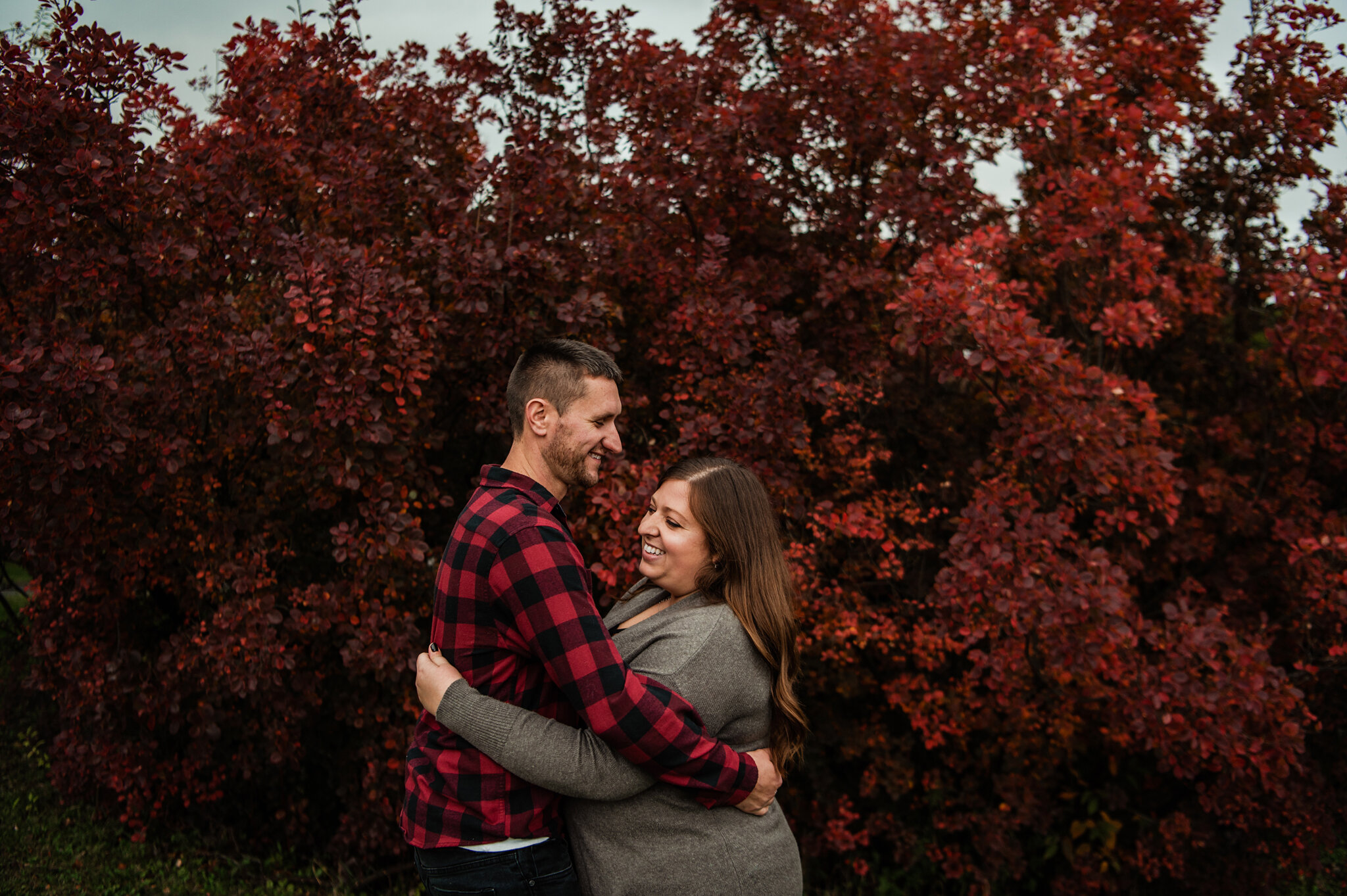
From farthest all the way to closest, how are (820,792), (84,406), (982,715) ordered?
1. (820,792)
2. (982,715)
3. (84,406)

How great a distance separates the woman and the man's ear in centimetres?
40

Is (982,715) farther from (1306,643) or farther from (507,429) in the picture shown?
(507,429)

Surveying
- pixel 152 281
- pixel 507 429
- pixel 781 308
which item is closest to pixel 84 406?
pixel 152 281

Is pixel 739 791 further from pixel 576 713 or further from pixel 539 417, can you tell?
pixel 539 417

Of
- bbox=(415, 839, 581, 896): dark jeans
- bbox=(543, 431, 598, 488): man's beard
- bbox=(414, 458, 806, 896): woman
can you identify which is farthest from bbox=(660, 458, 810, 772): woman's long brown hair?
bbox=(415, 839, 581, 896): dark jeans

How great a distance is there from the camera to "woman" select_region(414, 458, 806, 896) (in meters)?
2.05

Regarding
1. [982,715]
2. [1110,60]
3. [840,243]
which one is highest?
[1110,60]

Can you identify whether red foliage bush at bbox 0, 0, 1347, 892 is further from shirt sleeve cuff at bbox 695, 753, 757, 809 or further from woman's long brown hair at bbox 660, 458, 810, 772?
shirt sleeve cuff at bbox 695, 753, 757, 809

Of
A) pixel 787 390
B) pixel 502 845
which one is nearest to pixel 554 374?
pixel 502 845

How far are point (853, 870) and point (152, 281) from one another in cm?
566

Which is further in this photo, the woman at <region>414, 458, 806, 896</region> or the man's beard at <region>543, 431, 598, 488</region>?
the man's beard at <region>543, 431, 598, 488</region>

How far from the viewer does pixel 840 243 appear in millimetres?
5848

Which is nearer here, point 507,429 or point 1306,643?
point 507,429

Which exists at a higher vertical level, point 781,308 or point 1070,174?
point 1070,174
